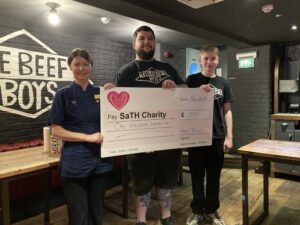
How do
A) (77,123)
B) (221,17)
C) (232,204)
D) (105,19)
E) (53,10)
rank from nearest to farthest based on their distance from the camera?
(77,123), (53,10), (232,204), (105,19), (221,17)

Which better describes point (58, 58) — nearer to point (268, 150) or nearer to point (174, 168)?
point (174, 168)

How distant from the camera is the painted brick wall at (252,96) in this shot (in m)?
4.86

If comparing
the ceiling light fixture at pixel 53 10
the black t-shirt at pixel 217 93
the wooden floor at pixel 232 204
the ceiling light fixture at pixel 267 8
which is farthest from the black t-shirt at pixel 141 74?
the ceiling light fixture at pixel 267 8

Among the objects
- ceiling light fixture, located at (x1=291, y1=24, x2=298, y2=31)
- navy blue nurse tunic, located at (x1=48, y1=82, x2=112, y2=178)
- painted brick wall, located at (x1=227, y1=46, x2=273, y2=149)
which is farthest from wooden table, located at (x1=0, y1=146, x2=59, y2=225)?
painted brick wall, located at (x1=227, y1=46, x2=273, y2=149)

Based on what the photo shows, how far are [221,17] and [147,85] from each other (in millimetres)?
2078

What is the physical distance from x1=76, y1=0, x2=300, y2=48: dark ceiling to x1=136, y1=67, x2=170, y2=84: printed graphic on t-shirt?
112cm

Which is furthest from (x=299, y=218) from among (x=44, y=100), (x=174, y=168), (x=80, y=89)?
(x=44, y=100)

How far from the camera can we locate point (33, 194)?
2.83 metres

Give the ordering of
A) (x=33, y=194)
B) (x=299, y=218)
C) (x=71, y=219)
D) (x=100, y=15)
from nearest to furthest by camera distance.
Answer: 1. (x=71, y=219)
2. (x=299, y=218)
3. (x=33, y=194)
4. (x=100, y=15)

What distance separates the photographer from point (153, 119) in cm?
201

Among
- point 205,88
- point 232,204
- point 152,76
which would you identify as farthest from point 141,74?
point 232,204

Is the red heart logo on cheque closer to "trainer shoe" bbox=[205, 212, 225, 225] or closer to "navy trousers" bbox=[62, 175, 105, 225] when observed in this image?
"navy trousers" bbox=[62, 175, 105, 225]

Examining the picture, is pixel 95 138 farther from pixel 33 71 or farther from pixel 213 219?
pixel 33 71

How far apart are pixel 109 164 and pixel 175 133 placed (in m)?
0.58
